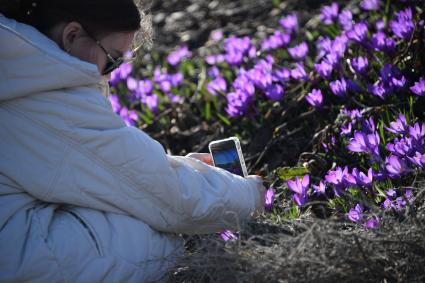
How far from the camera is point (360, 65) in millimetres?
2895

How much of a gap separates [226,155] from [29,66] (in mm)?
865

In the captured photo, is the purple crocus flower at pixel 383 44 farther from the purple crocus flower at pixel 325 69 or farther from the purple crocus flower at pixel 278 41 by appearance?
the purple crocus flower at pixel 278 41

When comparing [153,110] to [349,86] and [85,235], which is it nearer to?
[349,86]

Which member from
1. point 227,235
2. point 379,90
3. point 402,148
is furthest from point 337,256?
point 379,90

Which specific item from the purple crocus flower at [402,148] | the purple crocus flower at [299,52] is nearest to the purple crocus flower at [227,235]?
the purple crocus flower at [402,148]

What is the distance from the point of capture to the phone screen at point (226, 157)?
8.00 ft

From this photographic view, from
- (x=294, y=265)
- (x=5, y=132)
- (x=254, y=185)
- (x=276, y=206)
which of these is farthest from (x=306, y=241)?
(x=5, y=132)

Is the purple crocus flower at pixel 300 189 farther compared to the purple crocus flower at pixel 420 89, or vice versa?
the purple crocus flower at pixel 420 89

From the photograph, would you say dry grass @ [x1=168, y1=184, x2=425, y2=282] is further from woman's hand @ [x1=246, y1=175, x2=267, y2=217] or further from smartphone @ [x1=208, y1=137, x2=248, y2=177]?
smartphone @ [x1=208, y1=137, x2=248, y2=177]

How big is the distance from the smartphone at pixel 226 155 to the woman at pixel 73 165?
42cm

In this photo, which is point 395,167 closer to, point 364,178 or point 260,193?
point 364,178

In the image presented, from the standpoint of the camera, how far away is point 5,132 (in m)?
1.88

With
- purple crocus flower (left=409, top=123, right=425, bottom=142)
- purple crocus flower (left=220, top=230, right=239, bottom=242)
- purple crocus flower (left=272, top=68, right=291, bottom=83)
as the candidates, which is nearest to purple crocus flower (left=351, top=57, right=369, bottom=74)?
purple crocus flower (left=272, top=68, right=291, bottom=83)

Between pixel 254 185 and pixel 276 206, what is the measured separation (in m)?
0.22
